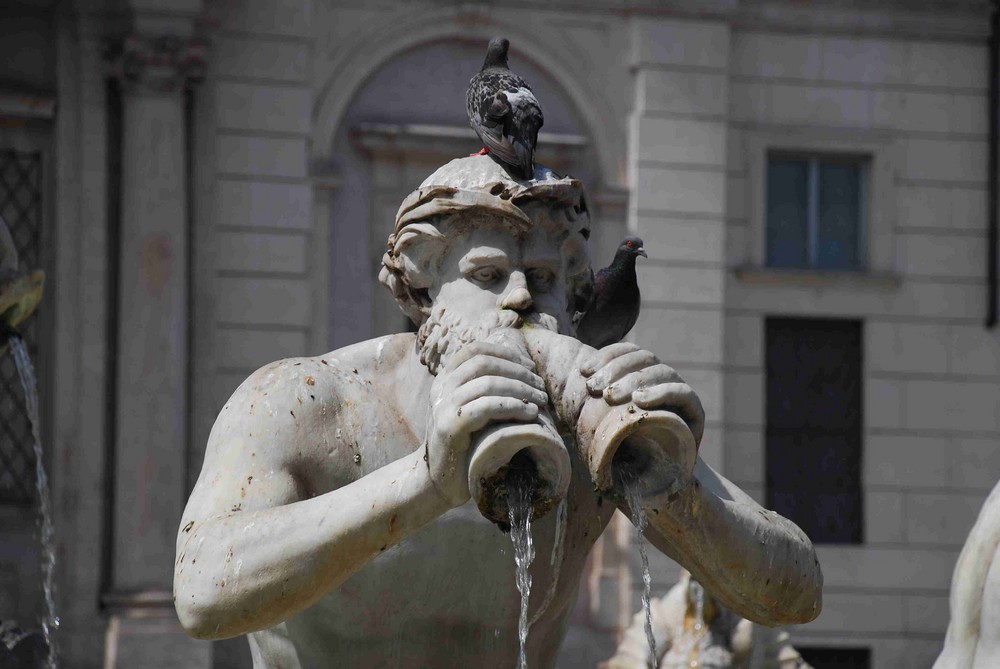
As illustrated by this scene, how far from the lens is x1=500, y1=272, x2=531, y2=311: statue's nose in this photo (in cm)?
371

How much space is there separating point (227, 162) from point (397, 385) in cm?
1277

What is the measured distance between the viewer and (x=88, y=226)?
16.1 metres

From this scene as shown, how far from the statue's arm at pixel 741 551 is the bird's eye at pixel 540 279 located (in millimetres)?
406

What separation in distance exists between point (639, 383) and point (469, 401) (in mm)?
267

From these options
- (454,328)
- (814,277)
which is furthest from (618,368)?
(814,277)

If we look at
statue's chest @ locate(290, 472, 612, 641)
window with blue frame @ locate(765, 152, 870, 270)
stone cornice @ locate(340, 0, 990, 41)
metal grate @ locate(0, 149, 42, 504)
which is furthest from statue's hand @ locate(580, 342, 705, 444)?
window with blue frame @ locate(765, 152, 870, 270)

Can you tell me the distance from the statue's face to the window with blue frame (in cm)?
1446

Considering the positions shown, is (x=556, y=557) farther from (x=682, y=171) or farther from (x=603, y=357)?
(x=682, y=171)

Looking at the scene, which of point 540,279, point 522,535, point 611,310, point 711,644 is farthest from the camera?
point 711,644

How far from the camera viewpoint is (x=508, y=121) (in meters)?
3.92

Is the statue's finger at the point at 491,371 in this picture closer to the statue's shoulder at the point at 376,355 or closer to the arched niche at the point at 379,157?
the statue's shoulder at the point at 376,355

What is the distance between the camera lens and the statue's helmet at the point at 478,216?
379 cm

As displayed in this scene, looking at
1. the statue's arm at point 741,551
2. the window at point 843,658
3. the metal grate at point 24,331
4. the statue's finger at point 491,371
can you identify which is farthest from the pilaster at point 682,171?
the statue's finger at point 491,371

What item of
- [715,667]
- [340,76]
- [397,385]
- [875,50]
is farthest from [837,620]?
[397,385]
